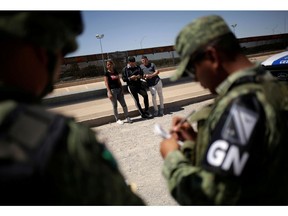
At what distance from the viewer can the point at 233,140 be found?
97 cm

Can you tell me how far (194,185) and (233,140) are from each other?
0.25m

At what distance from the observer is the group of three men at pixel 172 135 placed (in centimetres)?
58

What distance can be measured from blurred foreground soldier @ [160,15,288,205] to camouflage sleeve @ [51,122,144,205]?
1.49ft

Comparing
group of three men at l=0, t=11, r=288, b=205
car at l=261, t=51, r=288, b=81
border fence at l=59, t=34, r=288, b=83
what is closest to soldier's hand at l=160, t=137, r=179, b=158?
group of three men at l=0, t=11, r=288, b=205

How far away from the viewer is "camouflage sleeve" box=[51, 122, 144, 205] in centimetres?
62

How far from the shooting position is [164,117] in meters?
6.40

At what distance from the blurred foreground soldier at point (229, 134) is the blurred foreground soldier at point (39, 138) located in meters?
0.43

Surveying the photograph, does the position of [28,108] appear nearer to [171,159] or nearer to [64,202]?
[64,202]

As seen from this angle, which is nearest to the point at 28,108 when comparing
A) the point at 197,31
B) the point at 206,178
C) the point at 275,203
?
the point at 206,178

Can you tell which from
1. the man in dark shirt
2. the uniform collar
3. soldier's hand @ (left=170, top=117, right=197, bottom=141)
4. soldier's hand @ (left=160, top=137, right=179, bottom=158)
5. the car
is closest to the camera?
the uniform collar

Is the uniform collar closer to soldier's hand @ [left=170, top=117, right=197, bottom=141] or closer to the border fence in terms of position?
soldier's hand @ [left=170, top=117, right=197, bottom=141]

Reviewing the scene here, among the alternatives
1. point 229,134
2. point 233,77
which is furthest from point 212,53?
point 229,134

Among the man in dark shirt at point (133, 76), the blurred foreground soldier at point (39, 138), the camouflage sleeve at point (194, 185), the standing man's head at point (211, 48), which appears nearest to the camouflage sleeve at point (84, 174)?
the blurred foreground soldier at point (39, 138)

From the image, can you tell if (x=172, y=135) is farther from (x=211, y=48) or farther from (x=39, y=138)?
(x=39, y=138)
